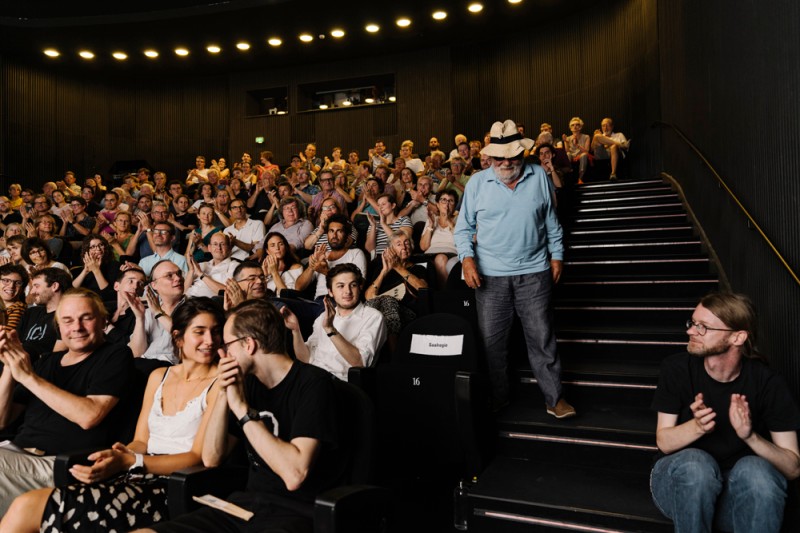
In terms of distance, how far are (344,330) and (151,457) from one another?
131 cm

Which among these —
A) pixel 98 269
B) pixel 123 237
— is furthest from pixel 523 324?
pixel 123 237

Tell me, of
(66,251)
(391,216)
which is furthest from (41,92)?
(391,216)

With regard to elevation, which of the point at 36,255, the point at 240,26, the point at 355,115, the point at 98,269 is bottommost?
the point at 98,269

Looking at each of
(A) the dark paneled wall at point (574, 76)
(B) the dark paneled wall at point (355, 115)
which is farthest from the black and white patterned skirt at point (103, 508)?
(B) the dark paneled wall at point (355, 115)

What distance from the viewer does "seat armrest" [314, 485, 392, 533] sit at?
60.5 inches

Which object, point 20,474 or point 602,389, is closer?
point 20,474

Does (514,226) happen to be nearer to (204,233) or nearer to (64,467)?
(64,467)

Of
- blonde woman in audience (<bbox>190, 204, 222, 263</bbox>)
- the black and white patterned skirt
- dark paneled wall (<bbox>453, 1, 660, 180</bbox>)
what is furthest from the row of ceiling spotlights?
the black and white patterned skirt

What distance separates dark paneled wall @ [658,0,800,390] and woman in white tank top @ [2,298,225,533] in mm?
2405

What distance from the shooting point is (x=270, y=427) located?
1.84m

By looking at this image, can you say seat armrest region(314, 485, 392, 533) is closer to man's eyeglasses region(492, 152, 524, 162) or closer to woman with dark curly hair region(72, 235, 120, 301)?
man's eyeglasses region(492, 152, 524, 162)

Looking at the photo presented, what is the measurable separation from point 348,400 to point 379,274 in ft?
8.09

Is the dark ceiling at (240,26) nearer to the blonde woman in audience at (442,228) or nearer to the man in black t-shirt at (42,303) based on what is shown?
the blonde woman in audience at (442,228)

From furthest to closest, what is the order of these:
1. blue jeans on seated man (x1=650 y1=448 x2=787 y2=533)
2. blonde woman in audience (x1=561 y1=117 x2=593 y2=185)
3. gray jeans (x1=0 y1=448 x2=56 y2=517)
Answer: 1. blonde woman in audience (x1=561 y1=117 x2=593 y2=185)
2. gray jeans (x1=0 y1=448 x2=56 y2=517)
3. blue jeans on seated man (x1=650 y1=448 x2=787 y2=533)
